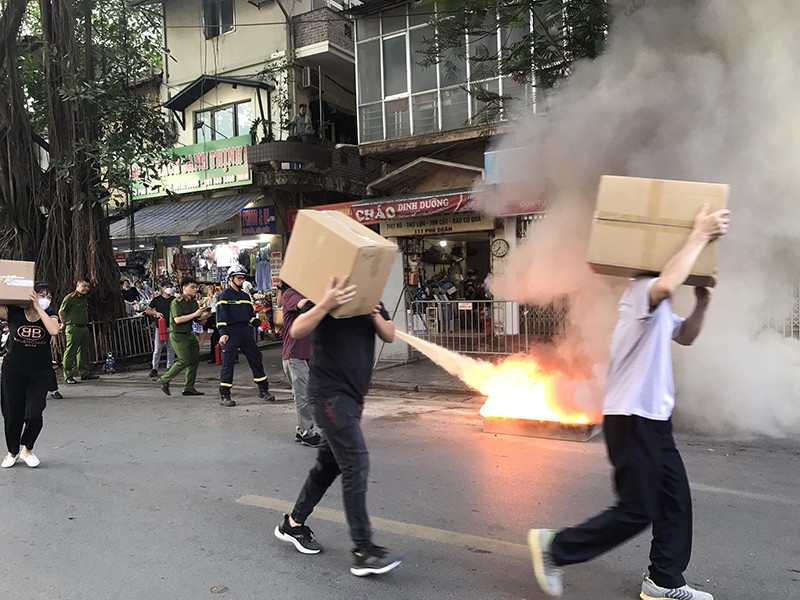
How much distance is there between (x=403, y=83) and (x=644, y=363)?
1271 cm

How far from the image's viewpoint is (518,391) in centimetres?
611

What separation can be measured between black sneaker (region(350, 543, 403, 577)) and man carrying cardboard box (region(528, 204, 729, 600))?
775 millimetres

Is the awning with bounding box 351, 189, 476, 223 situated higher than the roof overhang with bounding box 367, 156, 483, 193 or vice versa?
the roof overhang with bounding box 367, 156, 483, 193

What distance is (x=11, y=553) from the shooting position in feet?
11.6

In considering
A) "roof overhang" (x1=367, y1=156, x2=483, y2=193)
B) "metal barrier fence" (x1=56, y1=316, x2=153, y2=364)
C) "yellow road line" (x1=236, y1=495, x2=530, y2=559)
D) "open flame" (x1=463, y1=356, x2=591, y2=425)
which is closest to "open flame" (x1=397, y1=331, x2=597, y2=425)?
"open flame" (x1=463, y1=356, x2=591, y2=425)

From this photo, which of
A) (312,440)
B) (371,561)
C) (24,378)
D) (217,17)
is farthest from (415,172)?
(371,561)

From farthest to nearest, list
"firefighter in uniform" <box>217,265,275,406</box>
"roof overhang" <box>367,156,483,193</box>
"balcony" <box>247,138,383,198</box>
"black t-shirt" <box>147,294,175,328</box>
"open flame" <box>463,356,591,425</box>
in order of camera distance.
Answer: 1. "balcony" <box>247,138,383,198</box>
2. "roof overhang" <box>367,156,483,193</box>
3. "black t-shirt" <box>147,294,175,328</box>
4. "firefighter in uniform" <box>217,265,275,406</box>
5. "open flame" <box>463,356,591,425</box>

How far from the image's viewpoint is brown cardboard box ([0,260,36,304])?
4.90m

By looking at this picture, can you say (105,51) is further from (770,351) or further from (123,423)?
(770,351)

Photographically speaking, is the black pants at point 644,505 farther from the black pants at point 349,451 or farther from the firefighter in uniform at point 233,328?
the firefighter in uniform at point 233,328

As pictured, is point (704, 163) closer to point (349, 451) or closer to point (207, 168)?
point (349, 451)

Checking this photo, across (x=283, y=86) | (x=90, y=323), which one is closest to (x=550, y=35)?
(x=90, y=323)

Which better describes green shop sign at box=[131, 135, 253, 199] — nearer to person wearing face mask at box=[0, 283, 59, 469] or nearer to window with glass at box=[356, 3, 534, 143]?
window with glass at box=[356, 3, 534, 143]

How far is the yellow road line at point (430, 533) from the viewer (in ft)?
11.2
